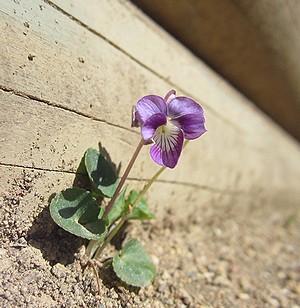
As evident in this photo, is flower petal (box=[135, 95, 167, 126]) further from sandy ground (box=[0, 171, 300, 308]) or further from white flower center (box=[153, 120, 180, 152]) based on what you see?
sandy ground (box=[0, 171, 300, 308])

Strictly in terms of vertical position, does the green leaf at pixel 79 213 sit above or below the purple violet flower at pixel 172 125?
below

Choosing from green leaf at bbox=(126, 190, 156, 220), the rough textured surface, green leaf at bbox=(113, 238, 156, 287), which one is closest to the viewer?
the rough textured surface

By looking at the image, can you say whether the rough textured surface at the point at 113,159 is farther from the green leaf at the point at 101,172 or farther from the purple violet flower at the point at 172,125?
the purple violet flower at the point at 172,125

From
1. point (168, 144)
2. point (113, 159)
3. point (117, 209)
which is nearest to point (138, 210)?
point (117, 209)

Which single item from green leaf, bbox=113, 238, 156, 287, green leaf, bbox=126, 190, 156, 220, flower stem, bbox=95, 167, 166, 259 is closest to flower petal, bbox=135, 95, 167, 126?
flower stem, bbox=95, 167, 166, 259

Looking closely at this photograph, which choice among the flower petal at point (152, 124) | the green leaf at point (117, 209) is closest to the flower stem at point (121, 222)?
the green leaf at point (117, 209)

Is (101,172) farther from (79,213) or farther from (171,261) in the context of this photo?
(171,261)
